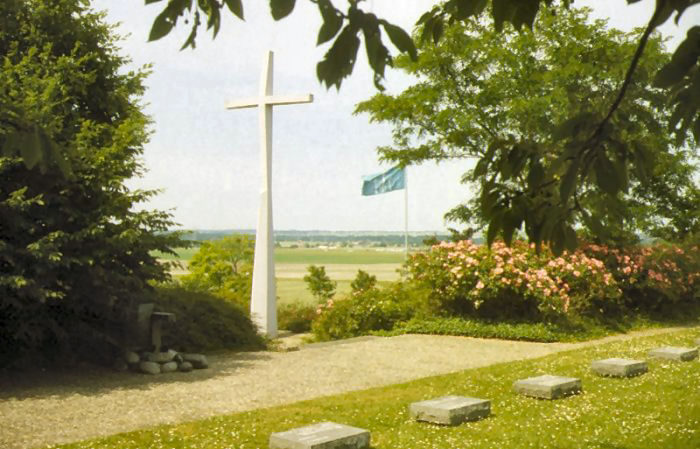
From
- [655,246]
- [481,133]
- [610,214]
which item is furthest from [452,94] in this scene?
[610,214]

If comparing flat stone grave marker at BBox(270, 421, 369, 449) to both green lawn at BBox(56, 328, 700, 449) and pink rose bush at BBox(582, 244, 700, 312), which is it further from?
pink rose bush at BBox(582, 244, 700, 312)

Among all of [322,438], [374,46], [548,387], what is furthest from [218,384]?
[374,46]


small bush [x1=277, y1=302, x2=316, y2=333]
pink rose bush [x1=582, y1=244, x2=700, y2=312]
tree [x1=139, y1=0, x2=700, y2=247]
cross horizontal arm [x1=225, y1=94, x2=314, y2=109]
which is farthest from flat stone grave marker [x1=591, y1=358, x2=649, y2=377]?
small bush [x1=277, y1=302, x2=316, y2=333]

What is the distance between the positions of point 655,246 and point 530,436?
40.5 ft

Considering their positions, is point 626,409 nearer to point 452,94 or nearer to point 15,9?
point 15,9

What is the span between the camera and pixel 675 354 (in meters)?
9.75

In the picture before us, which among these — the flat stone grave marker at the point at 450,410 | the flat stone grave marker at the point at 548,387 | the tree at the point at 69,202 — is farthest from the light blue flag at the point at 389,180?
the flat stone grave marker at the point at 450,410

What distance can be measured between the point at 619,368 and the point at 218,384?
4950 millimetres

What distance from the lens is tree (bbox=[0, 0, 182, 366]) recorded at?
28.8 feet

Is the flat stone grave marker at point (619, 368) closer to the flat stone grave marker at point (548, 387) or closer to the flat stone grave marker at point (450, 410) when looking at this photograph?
the flat stone grave marker at point (548, 387)

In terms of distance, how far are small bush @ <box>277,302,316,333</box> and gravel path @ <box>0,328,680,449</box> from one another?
4.33m

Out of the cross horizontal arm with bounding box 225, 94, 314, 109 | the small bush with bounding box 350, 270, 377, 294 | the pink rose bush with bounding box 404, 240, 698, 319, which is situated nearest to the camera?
the cross horizontal arm with bounding box 225, 94, 314, 109

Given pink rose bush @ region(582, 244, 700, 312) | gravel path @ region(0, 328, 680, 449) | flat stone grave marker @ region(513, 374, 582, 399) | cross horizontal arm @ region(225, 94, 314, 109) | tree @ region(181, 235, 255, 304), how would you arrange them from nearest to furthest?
gravel path @ region(0, 328, 680, 449) < flat stone grave marker @ region(513, 374, 582, 399) < cross horizontal arm @ region(225, 94, 314, 109) < pink rose bush @ region(582, 244, 700, 312) < tree @ region(181, 235, 255, 304)

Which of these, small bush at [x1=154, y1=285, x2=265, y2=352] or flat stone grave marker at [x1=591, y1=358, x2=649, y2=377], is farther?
small bush at [x1=154, y1=285, x2=265, y2=352]
